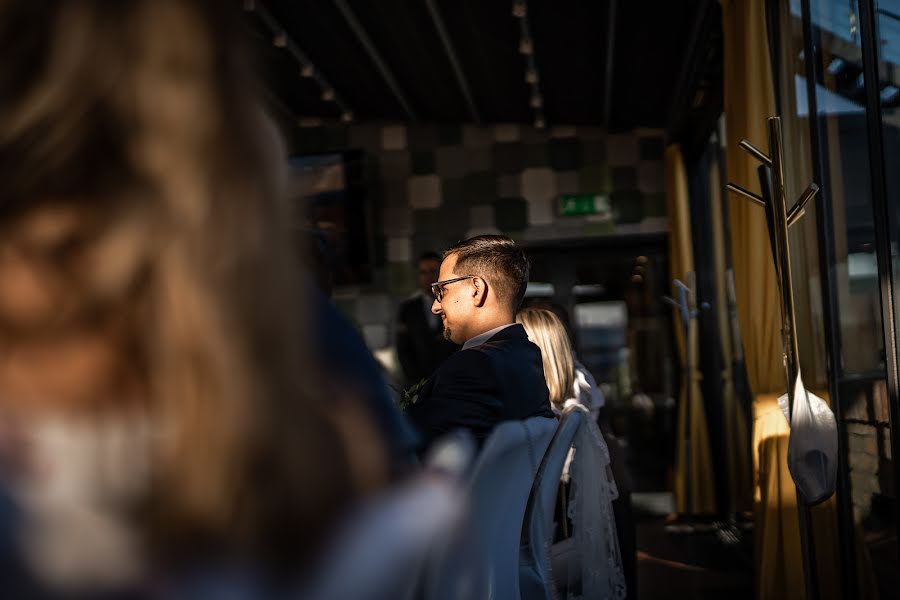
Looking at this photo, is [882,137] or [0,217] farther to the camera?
[882,137]


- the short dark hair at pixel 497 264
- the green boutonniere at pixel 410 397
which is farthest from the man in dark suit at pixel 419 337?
the green boutonniere at pixel 410 397

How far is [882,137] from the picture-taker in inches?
119

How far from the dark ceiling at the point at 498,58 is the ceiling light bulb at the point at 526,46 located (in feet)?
0.17

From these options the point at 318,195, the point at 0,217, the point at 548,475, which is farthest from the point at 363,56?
the point at 0,217

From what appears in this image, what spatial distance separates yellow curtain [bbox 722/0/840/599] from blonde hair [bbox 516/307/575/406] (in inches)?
32.2

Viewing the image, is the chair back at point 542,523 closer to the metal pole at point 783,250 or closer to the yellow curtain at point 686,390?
the metal pole at point 783,250

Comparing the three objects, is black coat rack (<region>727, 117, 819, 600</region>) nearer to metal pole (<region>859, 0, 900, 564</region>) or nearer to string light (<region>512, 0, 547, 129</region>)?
metal pole (<region>859, 0, 900, 564</region>)

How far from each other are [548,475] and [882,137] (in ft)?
5.49

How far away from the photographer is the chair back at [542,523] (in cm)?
222

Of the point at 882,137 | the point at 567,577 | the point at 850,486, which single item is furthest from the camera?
the point at 850,486

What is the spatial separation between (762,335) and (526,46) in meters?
3.17

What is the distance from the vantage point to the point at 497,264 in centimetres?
289

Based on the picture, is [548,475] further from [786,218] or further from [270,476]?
[270,476]

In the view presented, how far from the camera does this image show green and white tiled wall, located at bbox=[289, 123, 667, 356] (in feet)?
27.9
